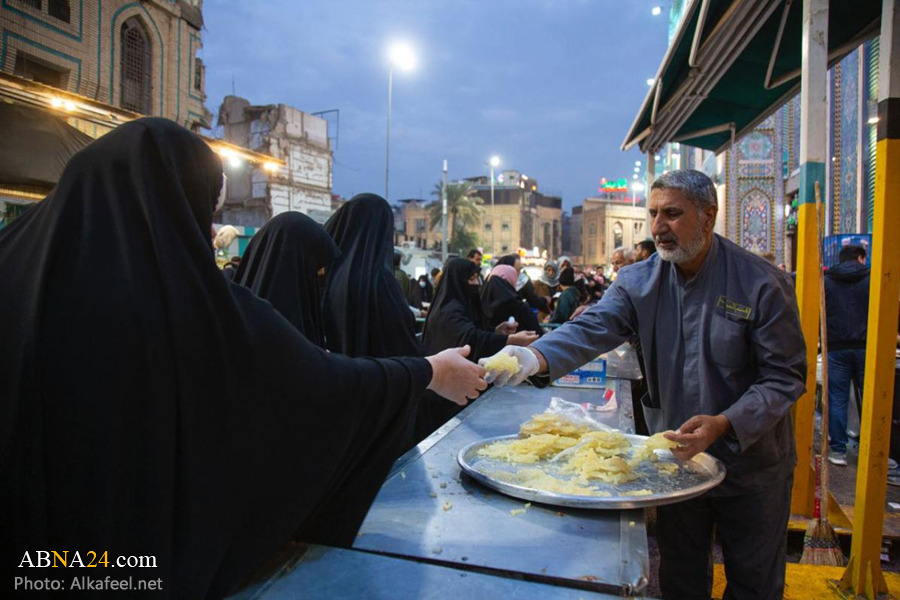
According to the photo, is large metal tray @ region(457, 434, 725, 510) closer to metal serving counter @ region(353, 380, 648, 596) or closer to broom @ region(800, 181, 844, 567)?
metal serving counter @ region(353, 380, 648, 596)

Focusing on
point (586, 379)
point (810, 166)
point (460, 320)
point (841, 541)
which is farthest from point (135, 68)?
point (841, 541)

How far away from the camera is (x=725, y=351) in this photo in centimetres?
230

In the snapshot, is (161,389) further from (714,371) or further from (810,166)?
(810,166)

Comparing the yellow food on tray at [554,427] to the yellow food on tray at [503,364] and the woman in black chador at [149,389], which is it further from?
the woman in black chador at [149,389]

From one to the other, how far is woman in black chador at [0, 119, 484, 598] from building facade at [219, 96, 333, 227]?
2744 centimetres

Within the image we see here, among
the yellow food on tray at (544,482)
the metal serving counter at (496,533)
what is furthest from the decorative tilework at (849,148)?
the metal serving counter at (496,533)

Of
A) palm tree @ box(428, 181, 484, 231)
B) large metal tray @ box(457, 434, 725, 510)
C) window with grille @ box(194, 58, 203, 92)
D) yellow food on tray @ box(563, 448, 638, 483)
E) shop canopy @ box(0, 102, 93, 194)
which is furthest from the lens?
palm tree @ box(428, 181, 484, 231)

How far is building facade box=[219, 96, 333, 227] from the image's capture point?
94.7 feet

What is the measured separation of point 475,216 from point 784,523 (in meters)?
49.0

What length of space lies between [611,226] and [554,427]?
65476 mm

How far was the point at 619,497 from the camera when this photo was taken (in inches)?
69.1

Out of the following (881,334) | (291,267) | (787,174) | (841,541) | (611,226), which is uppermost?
(611,226)

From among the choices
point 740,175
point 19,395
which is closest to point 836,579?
point 19,395

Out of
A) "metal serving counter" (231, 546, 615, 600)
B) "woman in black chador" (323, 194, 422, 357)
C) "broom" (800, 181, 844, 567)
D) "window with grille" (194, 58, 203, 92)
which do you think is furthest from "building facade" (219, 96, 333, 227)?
"metal serving counter" (231, 546, 615, 600)
